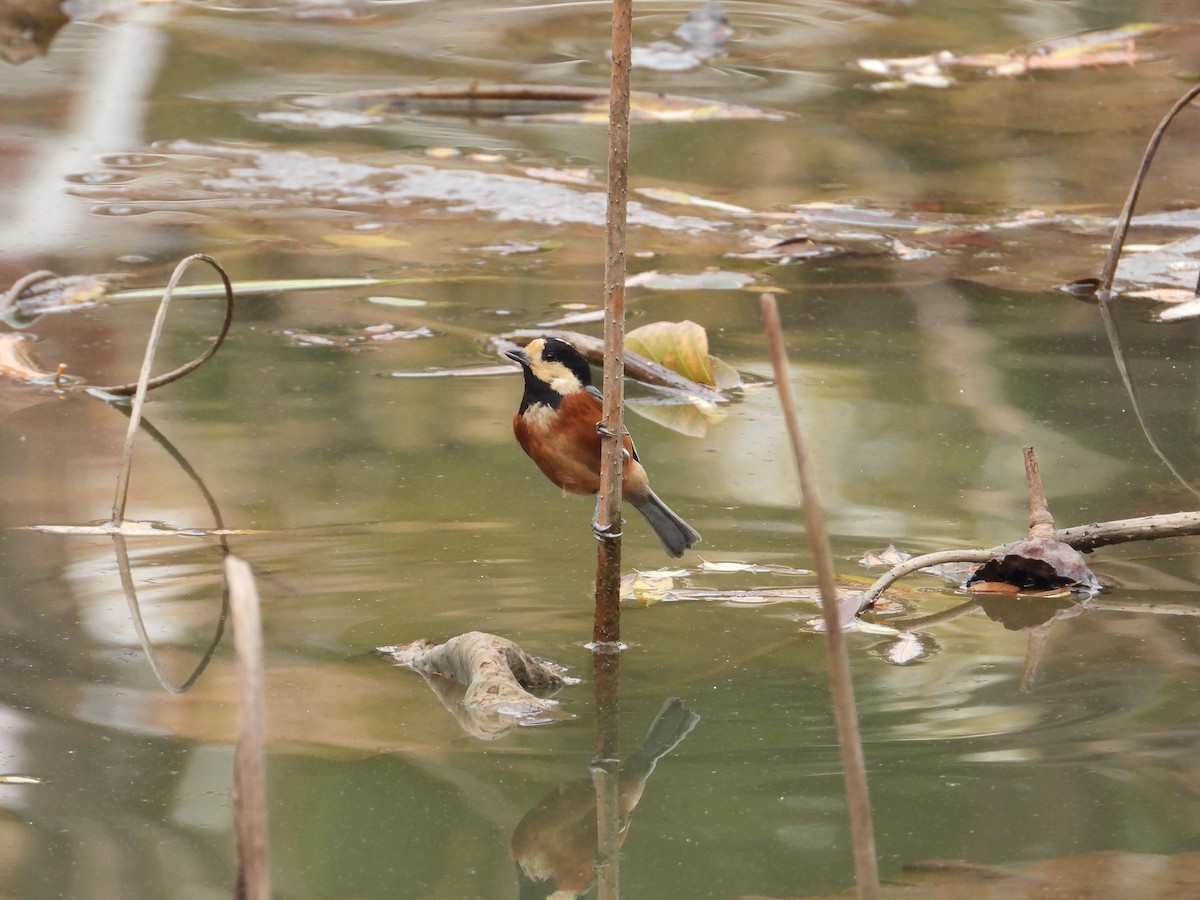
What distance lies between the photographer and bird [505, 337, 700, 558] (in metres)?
2.69

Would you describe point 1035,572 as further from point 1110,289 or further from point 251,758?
point 1110,289

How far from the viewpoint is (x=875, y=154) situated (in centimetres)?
560

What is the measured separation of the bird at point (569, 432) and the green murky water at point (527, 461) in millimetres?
72

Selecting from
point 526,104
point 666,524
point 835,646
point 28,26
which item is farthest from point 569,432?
point 28,26

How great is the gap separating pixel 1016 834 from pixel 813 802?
23 centimetres

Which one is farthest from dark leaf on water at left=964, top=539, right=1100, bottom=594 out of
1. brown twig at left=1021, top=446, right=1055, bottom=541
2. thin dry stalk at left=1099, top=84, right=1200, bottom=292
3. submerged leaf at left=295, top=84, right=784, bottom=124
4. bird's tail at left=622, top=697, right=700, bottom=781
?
submerged leaf at left=295, top=84, right=784, bottom=124

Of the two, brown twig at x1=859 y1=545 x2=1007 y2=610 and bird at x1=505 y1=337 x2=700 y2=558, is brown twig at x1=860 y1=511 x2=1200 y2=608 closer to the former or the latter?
brown twig at x1=859 y1=545 x2=1007 y2=610

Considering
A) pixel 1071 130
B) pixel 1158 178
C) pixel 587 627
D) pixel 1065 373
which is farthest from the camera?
pixel 1071 130

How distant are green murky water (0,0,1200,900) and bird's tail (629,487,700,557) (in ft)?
0.14

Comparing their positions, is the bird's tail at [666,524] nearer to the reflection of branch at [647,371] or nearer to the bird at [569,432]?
the bird at [569,432]

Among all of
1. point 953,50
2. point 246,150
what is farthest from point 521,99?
point 953,50

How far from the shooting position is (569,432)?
2680mm

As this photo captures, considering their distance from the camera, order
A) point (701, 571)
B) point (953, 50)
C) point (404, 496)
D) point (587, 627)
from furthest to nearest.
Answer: point (953, 50) → point (404, 496) → point (701, 571) → point (587, 627)

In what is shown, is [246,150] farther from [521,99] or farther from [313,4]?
[313,4]
